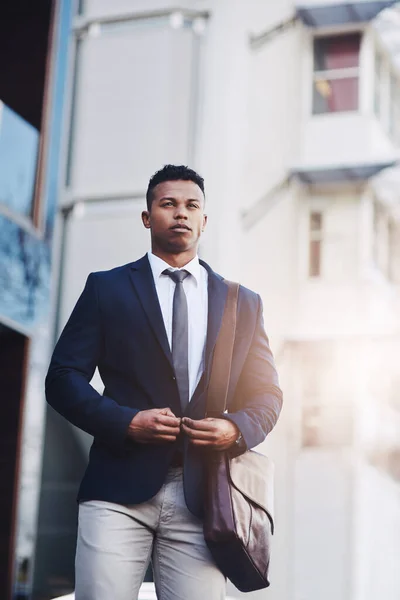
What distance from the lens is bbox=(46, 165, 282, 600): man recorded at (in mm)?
1462

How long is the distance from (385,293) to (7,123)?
74.5 inches

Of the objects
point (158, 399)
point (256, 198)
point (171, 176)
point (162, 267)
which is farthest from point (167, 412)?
point (256, 198)

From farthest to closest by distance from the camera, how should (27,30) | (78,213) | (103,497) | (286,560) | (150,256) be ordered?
1. (27,30)
2. (78,213)
3. (286,560)
4. (150,256)
5. (103,497)

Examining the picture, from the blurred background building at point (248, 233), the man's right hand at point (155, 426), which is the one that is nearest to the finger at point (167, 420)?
the man's right hand at point (155, 426)

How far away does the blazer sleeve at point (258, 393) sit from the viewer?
5.01ft

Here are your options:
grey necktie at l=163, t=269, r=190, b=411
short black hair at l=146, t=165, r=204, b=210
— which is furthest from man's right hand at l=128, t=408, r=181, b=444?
short black hair at l=146, t=165, r=204, b=210

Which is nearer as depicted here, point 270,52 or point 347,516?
point 347,516

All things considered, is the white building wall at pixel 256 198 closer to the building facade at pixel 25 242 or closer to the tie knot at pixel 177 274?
the building facade at pixel 25 242

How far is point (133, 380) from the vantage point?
1.56 meters

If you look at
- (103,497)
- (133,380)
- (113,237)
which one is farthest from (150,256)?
(113,237)

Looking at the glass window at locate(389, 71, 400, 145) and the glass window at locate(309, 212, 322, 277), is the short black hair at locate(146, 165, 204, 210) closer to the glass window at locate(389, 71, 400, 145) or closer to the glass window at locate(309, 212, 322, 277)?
the glass window at locate(309, 212, 322, 277)

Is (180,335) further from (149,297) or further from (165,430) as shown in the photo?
(165,430)

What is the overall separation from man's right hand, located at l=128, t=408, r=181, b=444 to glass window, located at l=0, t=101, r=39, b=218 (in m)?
2.72

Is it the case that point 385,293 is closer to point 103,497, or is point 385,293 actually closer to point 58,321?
point 58,321
